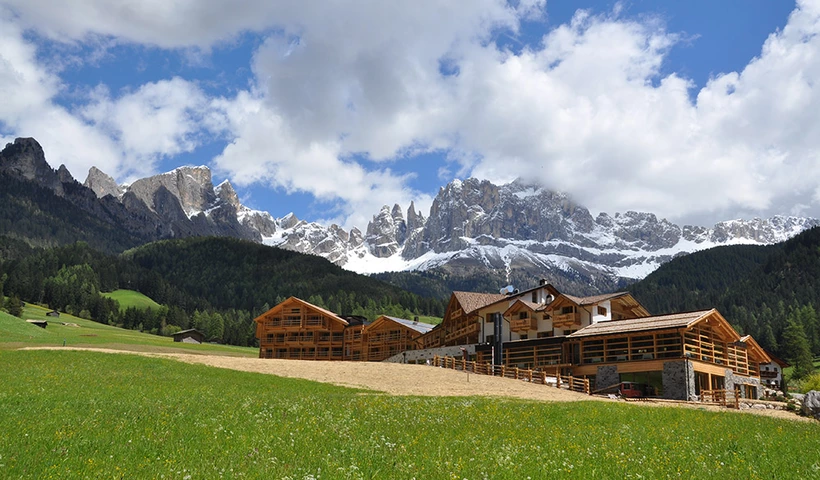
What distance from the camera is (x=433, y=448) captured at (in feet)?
60.4

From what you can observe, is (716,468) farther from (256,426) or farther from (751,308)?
(751,308)

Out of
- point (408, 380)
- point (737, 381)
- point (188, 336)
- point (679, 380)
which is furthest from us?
point (188, 336)

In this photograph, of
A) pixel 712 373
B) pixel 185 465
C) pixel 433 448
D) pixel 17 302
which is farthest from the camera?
pixel 17 302

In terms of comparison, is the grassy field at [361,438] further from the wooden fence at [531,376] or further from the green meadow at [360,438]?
the wooden fence at [531,376]

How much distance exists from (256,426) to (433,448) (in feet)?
19.1

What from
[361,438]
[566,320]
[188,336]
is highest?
[566,320]

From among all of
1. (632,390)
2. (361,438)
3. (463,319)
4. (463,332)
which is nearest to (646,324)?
(632,390)

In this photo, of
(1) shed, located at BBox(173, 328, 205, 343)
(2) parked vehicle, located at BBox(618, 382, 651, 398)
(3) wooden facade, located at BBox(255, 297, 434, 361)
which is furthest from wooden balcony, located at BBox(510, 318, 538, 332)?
(1) shed, located at BBox(173, 328, 205, 343)

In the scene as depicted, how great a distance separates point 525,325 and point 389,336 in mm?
33459

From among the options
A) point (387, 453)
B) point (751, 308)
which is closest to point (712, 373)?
point (387, 453)

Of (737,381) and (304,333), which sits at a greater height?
(304,333)

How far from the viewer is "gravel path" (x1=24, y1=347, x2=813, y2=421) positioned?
4119 centimetres

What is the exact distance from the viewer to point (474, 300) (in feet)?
285

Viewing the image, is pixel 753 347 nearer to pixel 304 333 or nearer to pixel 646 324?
pixel 646 324
